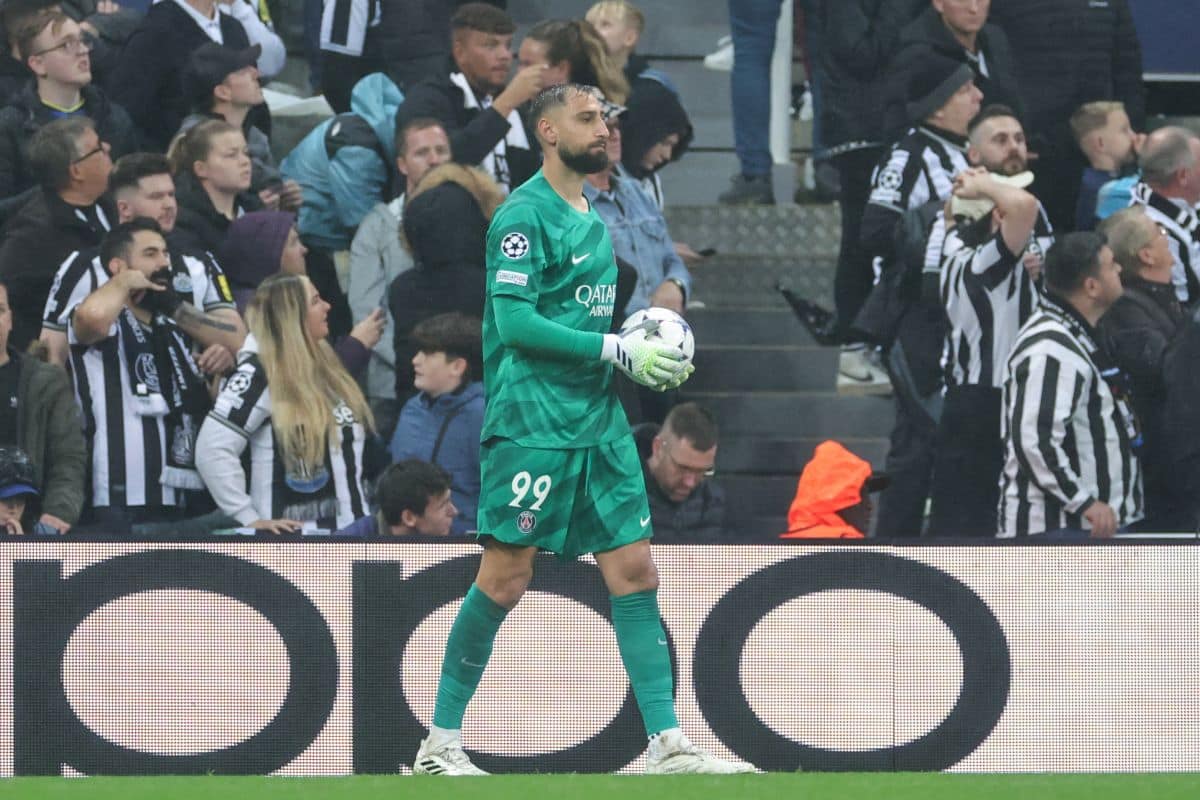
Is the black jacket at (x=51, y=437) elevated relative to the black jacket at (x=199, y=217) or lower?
lower

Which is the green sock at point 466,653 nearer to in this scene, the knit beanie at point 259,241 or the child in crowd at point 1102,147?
the knit beanie at point 259,241

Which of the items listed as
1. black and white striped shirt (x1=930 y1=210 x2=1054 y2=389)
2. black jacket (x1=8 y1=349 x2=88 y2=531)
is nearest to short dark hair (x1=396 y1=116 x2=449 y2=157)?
black jacket (x1=8 y1=349 x2=88 y2=531)

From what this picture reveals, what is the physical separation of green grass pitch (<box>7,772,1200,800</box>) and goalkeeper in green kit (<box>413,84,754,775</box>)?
0.32 meters

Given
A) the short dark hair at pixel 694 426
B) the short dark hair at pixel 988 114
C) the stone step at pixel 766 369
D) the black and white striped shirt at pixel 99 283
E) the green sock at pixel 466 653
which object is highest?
the short dark hair at pixel 988 114

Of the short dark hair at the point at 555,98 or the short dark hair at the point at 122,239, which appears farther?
the short dark hair at the point at 122,239

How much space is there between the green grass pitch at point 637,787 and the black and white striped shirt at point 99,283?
2.52m

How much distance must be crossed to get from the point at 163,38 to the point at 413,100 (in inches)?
45.4

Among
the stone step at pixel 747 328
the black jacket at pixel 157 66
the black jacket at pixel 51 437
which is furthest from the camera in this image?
the stone step at pixel 747 328

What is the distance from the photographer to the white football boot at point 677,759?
18.8ft

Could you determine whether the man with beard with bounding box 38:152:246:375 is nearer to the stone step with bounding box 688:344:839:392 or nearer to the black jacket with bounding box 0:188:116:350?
the black jacket with bounding box 0:188:116:350

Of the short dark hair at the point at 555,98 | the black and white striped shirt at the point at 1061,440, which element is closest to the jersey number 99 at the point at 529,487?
the short dark hair at the point at 555,98

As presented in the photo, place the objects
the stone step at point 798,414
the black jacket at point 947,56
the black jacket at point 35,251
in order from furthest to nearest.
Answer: the stone step at point 798,414, the black jacket at point 947,56, the black jacket at point 35,251

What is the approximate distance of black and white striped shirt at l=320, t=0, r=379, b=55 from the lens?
33.1 ft

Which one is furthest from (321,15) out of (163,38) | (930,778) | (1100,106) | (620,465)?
(930,778)
